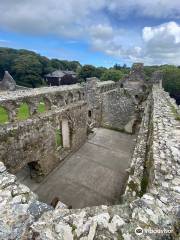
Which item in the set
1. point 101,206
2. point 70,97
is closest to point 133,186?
point 101,206

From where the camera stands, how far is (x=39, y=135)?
9.20m

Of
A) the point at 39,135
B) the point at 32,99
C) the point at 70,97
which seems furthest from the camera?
the point at 70,97

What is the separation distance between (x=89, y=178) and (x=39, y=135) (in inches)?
154

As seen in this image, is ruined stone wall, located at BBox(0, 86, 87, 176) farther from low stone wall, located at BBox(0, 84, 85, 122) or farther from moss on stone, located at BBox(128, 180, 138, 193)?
moss on stone, located at BBox(128, 180, 138, 193)

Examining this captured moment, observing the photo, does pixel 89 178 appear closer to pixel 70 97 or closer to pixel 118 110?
pixel 118 110

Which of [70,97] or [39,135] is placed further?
[70,97]

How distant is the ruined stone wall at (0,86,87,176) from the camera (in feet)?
25.3

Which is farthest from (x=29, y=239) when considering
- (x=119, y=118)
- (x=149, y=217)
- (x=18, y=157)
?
(x=119, y=118)

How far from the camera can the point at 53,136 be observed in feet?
33.8

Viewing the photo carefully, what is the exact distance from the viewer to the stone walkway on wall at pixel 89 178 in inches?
344

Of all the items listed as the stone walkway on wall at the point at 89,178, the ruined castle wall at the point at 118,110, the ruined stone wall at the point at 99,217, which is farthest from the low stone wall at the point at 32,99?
the ruined stone wall at the point at 99,217

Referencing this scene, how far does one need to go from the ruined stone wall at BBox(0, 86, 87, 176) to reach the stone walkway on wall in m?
0.73

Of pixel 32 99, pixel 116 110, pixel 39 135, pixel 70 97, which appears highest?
pixel 32 99

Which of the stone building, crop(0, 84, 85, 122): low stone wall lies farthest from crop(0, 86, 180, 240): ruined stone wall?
crop(0, 84, 85, 122): low stone wall
